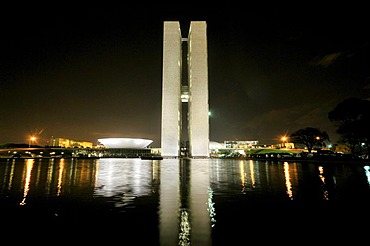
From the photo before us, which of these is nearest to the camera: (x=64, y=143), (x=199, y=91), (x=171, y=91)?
(x=171, y=91)

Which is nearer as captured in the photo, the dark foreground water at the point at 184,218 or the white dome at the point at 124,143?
the dark foreground water at the point at 184,218

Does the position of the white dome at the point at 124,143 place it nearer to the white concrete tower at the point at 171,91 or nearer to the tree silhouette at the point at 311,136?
the white concrete tower at the point at 171,91

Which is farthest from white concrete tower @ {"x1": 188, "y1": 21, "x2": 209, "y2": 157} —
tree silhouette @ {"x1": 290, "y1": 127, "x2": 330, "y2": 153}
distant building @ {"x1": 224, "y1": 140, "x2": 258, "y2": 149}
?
distant building @ {"x1": 224, "y1": 140, "x2": 258, "y2": 149}

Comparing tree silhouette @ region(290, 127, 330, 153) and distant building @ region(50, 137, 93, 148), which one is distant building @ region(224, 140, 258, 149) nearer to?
tree silhouette @ region(290, 127, 330, 153)

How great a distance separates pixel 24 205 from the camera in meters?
5.92

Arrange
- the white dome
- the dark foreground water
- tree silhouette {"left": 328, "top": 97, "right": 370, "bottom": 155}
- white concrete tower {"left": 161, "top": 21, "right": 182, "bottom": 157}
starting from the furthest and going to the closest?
the white dome → white concrete tower {"left": 161, "top": 21, "right": 182, "bottom": 157} → tree silhouette {"left": 328, "top": 97, "right": 370, "bottom": 155} → the dark foreground water

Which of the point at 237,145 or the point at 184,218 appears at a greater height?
the point at 237,145

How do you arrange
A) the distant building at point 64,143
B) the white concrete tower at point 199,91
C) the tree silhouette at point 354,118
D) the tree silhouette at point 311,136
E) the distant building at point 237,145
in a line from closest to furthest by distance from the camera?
the tree silhouette at point 354,118 < the tree silhouette at point 311,136 < the white concrete tower at point 199,91 < the distant building at point 237,145 < the distant building at point 64,143

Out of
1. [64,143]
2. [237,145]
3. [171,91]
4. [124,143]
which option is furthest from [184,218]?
[64,143]

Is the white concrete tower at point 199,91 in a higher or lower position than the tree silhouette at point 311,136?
higher

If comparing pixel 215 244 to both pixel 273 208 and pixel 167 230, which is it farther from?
pixel 273 208

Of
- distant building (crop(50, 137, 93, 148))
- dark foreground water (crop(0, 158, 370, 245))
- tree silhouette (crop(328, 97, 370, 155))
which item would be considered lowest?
dark foreground water (crop(0, 158, 370, 245))

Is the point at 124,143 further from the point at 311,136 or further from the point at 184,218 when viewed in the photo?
the point at 184,218

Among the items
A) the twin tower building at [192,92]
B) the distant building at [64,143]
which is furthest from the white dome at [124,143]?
the distant building at [64,143]
